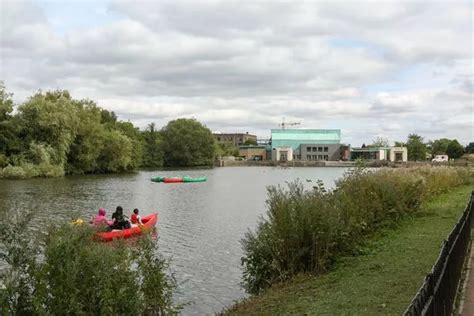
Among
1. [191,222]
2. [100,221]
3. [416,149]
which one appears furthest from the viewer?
[416,149]

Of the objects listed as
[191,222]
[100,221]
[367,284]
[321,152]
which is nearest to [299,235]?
[367,284]

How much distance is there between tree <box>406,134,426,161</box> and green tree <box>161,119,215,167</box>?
230 feet

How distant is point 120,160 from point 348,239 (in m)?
76.4

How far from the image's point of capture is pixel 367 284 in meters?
9.87

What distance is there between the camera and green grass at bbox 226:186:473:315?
8648mm

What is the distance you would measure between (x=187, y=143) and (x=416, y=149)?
7927 centimetres

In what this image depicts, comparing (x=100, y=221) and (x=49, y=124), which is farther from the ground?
(x=49, y=124)

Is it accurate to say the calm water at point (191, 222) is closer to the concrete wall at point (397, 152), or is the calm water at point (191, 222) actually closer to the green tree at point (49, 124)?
the green tree at point (49, 124)

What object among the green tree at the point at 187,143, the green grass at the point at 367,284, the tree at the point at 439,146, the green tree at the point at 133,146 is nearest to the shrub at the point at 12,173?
the green tree at the point at 133,146

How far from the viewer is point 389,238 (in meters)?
14.7

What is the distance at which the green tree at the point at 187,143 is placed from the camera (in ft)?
443

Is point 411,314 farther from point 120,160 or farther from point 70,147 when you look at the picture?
point 120,160

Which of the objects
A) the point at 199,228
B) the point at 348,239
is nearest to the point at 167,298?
the point at 348,239

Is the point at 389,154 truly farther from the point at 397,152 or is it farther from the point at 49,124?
the point at 49,124
